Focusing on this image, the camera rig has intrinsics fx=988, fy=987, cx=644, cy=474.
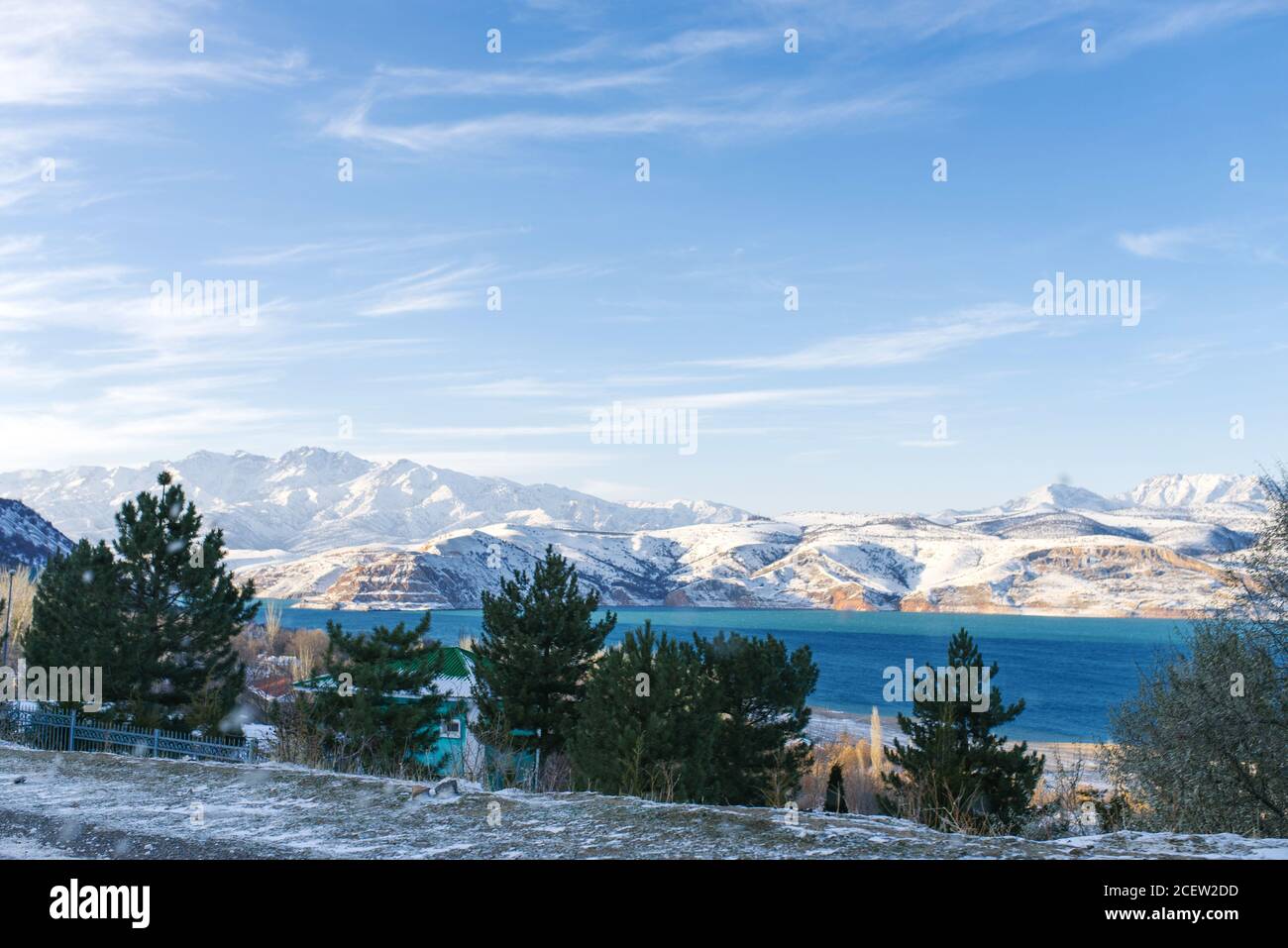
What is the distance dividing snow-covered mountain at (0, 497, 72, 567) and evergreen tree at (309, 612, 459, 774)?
149095 mm

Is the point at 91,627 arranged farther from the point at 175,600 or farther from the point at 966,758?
the point at 966,758

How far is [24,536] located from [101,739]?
173117mm

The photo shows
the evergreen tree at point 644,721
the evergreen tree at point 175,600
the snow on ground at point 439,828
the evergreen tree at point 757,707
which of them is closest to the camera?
the snow on ground at point 439,828

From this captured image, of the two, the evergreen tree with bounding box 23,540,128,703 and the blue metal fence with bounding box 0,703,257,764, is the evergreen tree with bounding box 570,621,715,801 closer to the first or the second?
the blue metal fence with bounding box 0,703,257,764

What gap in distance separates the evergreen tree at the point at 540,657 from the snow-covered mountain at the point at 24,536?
147m

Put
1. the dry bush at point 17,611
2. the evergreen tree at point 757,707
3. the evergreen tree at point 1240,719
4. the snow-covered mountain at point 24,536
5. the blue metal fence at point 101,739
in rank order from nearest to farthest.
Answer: the evergreen tree at point 1240,719 → the blue metal fence at point 101,739 → the evergreen tree at point 757,707 → the dry bush at point 17,611 → the snow-covered mountain at point 24,536

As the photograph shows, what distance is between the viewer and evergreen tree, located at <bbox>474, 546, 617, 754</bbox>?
113 ft

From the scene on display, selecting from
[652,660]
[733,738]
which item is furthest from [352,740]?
[733,738]

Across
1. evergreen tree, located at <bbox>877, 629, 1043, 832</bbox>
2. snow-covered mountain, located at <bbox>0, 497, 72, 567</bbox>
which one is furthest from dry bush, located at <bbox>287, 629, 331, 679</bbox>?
snow-covered mountain, located at <bbox>0, 497, 72, 567</bbox>

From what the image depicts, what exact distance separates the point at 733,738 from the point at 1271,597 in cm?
1908

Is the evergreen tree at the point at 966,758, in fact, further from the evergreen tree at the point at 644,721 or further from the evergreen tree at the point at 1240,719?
the evergreen tree at the point at 644,721

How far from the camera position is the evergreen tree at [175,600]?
34156 mm

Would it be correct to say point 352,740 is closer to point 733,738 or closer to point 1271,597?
point 733,738

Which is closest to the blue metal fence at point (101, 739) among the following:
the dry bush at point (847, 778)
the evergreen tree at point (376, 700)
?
the evergreen tree at point (376, 700)
